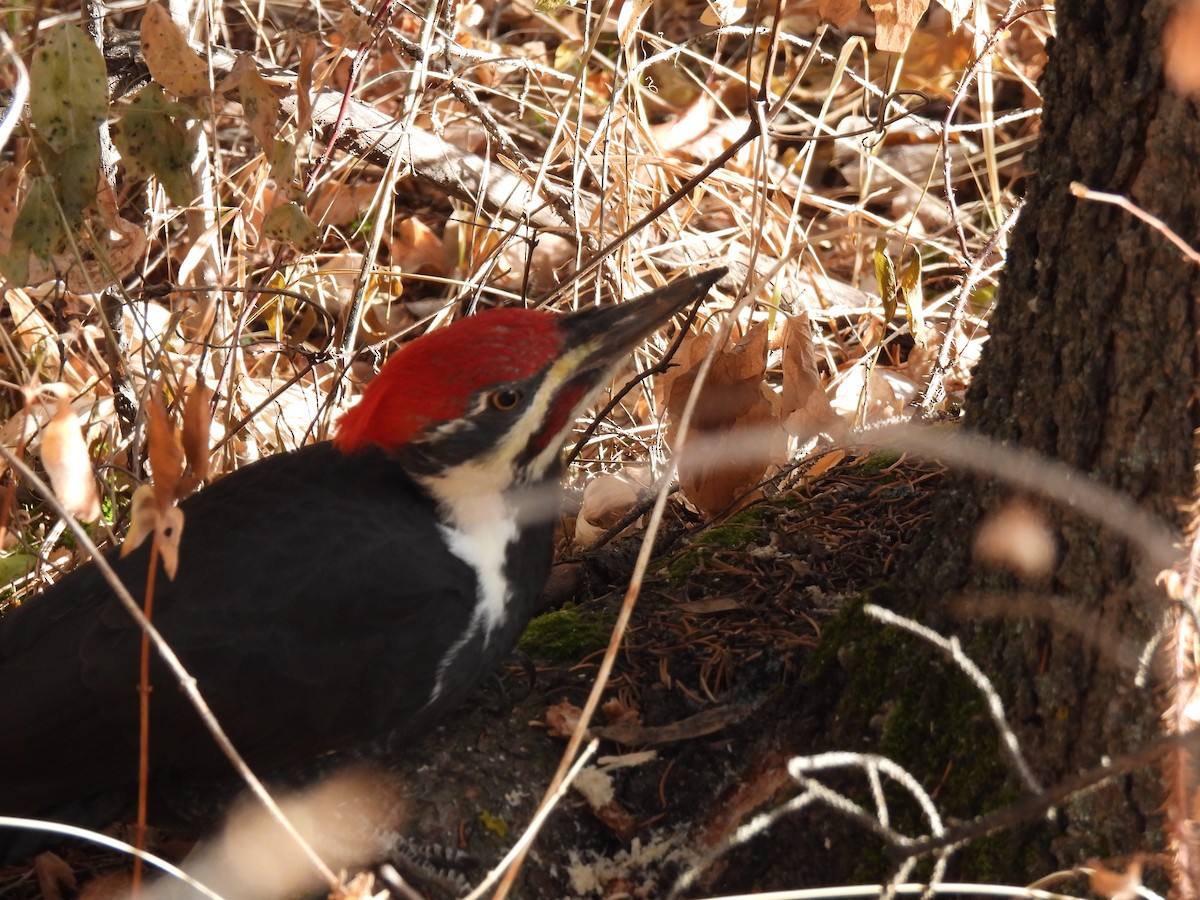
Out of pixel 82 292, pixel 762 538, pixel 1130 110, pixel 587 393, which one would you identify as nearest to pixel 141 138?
pixel 82 292

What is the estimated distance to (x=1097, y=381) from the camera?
1.94 metres

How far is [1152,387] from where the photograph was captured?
73.6 inches

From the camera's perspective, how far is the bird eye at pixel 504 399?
8.12ft

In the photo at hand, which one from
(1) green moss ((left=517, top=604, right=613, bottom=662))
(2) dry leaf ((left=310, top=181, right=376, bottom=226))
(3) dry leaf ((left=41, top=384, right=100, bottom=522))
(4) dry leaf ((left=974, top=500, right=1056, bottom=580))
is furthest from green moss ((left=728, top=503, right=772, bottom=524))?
(2) dry leaf ((left=310, top=181, right=376, bottom=226))

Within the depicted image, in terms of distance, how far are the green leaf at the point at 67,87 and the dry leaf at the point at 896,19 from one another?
5.33ft

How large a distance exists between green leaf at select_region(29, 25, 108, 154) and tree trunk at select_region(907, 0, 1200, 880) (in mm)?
1790

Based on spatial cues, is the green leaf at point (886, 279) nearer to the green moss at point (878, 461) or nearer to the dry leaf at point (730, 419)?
the green moss at point (878, 461)

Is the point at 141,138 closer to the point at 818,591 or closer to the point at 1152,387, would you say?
the point at 818,591

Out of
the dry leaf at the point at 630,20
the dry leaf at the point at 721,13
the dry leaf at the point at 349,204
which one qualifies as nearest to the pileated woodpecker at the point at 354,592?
the dry leaf at the point at 721,13

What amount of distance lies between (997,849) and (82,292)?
2.38 meters

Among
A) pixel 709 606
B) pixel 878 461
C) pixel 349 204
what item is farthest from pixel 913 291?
pixel 349 204

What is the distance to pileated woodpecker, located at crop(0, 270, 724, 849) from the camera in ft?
8.07

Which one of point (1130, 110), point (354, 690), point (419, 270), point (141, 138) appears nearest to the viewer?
point (1130, 110)

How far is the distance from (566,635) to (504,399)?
28.6 inches
